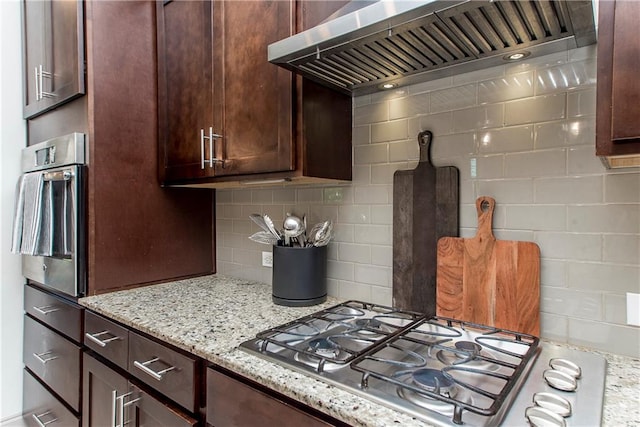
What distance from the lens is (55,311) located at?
5.66 ft

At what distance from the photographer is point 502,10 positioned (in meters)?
0.83

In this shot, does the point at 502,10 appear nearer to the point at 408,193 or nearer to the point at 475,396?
the point at 408,193

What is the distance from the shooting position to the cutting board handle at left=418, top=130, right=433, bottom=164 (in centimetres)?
128

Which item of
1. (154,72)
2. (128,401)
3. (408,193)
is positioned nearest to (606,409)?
(408,193)

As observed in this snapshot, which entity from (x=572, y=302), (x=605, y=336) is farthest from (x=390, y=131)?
(x=605, y=336)

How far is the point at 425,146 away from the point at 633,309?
0.74 metres

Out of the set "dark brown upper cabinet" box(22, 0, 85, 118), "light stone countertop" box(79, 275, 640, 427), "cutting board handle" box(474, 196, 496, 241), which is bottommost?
"light stone countertop" box(79, 275, 640, 427)

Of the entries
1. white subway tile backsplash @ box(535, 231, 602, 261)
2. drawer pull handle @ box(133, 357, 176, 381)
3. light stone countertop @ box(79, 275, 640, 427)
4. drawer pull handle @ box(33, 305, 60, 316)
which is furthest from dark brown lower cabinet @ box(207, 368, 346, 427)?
drawer pull handle @ box(33, 305, 60, 316)

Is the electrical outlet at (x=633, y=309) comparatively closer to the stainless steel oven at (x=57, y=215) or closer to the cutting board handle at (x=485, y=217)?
the cutting board handle at (x=485, y=217)

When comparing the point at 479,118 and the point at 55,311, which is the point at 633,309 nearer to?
the point at 479,118

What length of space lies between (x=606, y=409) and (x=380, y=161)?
96 centimetres

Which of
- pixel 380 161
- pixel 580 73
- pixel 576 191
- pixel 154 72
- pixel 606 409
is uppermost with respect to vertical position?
pixel 154 72

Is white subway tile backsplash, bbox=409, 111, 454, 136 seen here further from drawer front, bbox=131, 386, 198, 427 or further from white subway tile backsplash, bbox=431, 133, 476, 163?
drawer front, bbox=131, 386, 198, 427

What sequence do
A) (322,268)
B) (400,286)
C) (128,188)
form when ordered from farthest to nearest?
(128,188) → (322,268) → (400,286)
